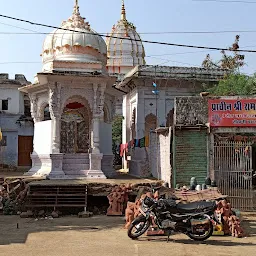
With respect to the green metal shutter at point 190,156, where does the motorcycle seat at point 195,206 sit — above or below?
below

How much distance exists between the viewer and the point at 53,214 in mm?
13344

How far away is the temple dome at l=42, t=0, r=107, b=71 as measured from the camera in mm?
18969

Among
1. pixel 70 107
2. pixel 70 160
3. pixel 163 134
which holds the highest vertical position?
pixel 70 107

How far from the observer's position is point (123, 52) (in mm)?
32844

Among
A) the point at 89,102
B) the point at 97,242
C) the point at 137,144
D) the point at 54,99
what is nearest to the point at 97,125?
the point at 89,102

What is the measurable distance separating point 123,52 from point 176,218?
24.9 m

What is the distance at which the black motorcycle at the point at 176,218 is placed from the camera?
30.3ft

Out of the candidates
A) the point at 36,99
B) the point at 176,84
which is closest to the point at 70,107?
the point at 36,99

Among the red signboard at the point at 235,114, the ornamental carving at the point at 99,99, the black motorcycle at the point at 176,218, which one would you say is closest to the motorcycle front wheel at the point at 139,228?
the black motorcycle at the point at 176,218

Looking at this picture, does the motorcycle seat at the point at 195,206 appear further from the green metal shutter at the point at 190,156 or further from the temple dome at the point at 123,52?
the temple dome at the point at 123,52

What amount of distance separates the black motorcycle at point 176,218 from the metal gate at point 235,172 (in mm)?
4272

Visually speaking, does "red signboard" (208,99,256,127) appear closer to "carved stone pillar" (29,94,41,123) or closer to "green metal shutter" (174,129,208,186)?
"green metal shutter" (174,129,208,186)

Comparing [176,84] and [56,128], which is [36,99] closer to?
[56,128]

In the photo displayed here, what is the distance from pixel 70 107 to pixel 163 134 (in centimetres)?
758
